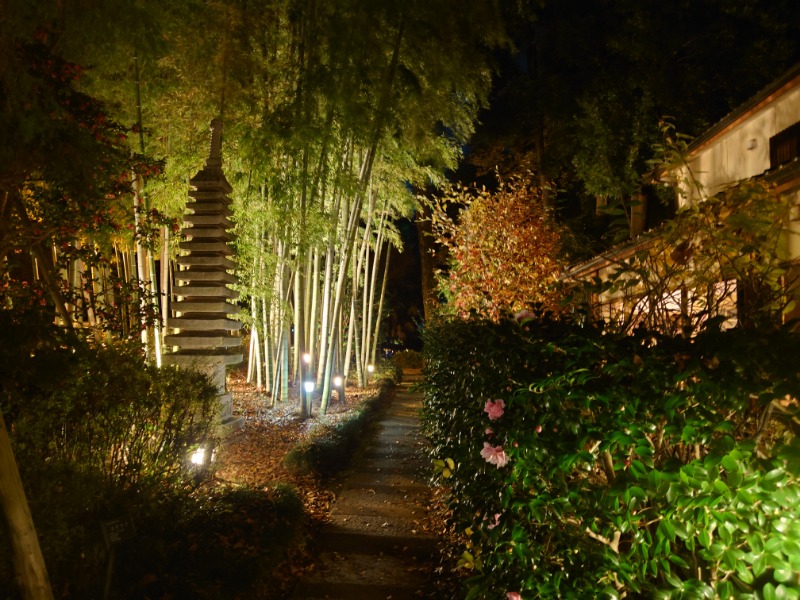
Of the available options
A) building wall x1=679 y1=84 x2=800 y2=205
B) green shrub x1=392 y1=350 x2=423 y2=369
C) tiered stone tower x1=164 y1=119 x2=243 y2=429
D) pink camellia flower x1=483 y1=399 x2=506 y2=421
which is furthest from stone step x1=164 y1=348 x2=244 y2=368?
green shrub x1=392 y1=350 x2=423 y2=369

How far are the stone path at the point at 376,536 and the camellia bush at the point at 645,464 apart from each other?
1849mm

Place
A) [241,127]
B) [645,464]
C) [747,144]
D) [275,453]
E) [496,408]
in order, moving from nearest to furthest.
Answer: [645,464] < [496,408] < [747,144] < [275,453] < [241,127]

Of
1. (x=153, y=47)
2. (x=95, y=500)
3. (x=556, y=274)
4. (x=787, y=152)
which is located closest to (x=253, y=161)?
(x=153, y=47)

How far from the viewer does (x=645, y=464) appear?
1.97 m

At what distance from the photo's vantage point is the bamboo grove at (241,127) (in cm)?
420

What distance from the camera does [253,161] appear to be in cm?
762

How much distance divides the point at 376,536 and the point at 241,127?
5632 mm

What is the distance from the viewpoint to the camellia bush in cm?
163

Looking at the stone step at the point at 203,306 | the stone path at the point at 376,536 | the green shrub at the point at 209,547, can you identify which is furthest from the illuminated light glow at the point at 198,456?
the stone step at the point at 203,306

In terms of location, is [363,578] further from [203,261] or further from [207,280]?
[203,261]

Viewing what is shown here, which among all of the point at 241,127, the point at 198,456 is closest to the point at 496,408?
the point at 198,456

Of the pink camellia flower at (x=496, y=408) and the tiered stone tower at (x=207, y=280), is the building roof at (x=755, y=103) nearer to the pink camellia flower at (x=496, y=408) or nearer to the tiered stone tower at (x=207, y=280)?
the pink camellia flower at (x=496, y=408)

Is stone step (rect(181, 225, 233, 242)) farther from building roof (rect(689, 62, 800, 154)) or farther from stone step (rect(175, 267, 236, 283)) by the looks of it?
building roof (rect(689, 62, 800, 154))

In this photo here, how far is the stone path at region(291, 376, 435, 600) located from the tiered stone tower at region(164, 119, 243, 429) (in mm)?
1967
